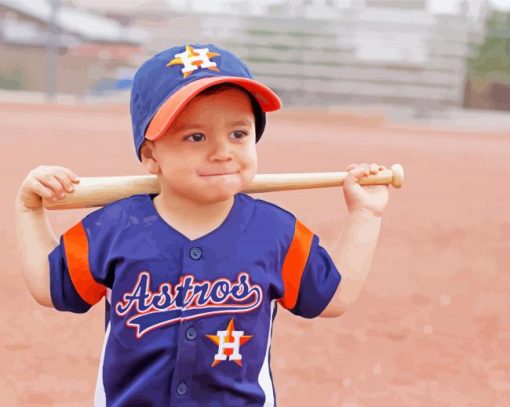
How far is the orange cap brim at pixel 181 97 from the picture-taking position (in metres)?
1.68

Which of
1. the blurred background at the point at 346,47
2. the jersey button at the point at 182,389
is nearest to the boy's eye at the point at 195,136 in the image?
the jersey button at the point at 182,389

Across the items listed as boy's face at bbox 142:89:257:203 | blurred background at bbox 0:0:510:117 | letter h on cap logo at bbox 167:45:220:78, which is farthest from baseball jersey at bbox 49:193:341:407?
blurred background at bbox 0:0:510:117

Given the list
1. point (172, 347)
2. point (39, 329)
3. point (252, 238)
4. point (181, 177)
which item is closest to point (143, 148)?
point (181, 177)

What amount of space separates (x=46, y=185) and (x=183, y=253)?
311mm

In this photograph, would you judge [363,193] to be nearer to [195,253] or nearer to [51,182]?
[195,253]

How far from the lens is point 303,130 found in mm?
14719

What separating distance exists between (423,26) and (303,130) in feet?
24.0

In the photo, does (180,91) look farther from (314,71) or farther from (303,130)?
(314,71)

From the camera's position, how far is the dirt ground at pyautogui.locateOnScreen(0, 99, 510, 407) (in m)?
3.20

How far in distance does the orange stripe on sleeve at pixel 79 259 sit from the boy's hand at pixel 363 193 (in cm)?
57

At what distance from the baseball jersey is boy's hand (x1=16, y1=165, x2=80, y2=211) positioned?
8 cm

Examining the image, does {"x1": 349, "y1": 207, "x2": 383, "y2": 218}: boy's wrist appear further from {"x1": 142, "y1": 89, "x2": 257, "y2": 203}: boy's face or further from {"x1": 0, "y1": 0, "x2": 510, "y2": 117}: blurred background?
{"x1": 0, "y1": 0, "x2": 510, "y2": 117}: blurred background

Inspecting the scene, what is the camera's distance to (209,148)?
1745mm

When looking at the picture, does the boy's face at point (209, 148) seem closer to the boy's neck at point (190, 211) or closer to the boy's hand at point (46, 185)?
the boy's neck at point (190, 211)
